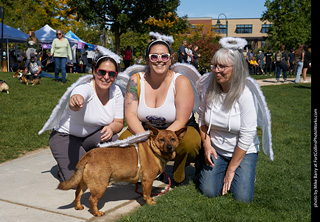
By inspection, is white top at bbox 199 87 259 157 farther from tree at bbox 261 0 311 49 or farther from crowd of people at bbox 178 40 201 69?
tree at bbox 261 0 311 49

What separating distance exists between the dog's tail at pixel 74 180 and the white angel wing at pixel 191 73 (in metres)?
1.85

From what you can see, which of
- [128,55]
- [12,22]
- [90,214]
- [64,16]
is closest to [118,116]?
[90,214]

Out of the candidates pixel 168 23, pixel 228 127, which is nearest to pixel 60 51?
pixel 228 127

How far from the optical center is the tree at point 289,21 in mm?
42719

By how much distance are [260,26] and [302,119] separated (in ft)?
286

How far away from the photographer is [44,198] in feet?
12.1

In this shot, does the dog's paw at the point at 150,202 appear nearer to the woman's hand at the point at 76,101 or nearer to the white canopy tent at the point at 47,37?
the woman's hand at the point at 76,101

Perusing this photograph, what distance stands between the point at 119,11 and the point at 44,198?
102ft

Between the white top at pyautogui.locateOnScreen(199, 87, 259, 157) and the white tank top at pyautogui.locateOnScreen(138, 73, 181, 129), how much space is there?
0.37 metres

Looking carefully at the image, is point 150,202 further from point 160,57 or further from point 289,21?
point 289,21

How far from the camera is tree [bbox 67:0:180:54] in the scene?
3212 cm

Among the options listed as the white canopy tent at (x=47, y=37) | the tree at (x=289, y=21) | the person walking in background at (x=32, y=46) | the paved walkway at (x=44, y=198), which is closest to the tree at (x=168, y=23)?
the white canopy tent at (x=47, y=37)

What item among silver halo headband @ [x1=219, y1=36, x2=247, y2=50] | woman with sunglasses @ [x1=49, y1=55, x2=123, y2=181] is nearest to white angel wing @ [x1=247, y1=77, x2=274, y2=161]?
silver halo headband @ [x1=219, y1=36, x2=247, y2=50]

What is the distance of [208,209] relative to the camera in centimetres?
349
